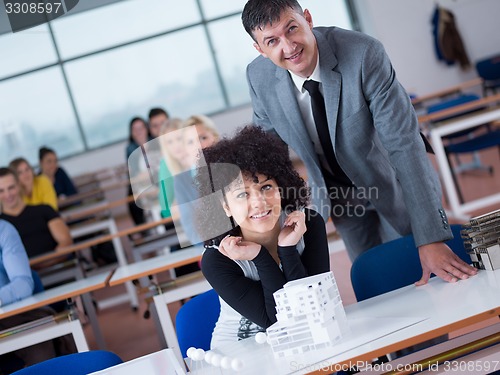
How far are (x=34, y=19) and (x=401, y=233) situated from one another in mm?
1328

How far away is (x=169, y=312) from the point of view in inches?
128

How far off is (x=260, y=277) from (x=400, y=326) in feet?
1.54

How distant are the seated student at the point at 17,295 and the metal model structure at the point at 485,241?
7.47ft

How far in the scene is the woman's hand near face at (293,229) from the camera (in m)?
1.90

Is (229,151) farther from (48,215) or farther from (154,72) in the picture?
(154,72)

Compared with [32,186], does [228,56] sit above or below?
above

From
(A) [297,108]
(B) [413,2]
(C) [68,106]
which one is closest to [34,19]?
(A) [297,108]

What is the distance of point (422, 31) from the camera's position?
10.8 meters

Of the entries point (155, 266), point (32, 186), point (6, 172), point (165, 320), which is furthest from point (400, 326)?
point (32, 186)

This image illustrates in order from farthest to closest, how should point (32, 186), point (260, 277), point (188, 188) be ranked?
point (32, 186), point (188, 188), point (260, 277)

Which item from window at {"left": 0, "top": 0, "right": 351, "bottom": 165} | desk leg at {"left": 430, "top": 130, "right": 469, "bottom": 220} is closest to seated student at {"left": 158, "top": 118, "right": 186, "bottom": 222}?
desk leg at {"left": 430, "top": 130, "right": 469, "bottom": 220}

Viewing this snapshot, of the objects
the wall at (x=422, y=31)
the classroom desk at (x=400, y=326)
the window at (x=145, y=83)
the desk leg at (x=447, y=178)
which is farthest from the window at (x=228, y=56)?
the classroom desk at (x=400, y=326)

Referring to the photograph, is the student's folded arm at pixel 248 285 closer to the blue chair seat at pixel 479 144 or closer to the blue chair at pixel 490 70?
the blue chair seat at pixel 479 144

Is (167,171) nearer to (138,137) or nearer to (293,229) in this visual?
(293,229)
